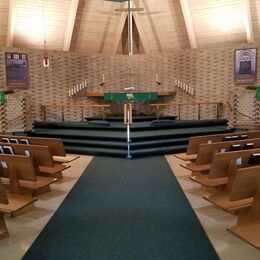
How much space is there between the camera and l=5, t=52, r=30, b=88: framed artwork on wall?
1022cm

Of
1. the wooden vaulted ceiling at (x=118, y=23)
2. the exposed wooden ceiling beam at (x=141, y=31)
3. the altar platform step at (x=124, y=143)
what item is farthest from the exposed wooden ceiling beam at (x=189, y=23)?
the altar platform step at (x=124, y=143)

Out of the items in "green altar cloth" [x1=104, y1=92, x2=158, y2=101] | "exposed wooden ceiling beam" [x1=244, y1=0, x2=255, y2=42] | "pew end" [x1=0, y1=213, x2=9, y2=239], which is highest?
"exposed wooden ceiling beam" [x1=244, y1=0, x2=255, y2=42]

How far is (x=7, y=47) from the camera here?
10.2 metres

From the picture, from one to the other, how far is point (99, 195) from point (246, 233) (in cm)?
230

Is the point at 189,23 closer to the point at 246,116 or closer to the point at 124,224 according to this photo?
the point at 246,116

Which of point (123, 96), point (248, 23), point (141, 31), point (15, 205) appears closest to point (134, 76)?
point (141, 31)

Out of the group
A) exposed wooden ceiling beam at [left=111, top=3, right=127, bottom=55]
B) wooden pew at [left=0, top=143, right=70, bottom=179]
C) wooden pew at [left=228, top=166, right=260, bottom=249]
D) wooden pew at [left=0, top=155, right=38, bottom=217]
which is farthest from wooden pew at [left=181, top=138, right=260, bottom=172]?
exposed wooden ceiling beam at [left=111, top=3, right=127, bottom=55]

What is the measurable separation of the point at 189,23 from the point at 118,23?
298 cm

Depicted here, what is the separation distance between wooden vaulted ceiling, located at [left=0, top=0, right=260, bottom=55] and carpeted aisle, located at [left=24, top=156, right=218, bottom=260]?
7.02 m

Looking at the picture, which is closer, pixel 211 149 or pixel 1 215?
pixel 1 215

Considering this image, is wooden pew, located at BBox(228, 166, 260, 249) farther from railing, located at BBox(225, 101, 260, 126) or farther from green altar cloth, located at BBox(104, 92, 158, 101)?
green altar cloth, located at BBox(104, 92, 158, 101)

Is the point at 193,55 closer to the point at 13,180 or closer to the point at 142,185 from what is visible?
the point at 142,185

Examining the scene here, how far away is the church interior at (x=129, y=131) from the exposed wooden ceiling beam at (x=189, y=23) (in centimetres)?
5

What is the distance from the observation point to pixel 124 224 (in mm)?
3203
